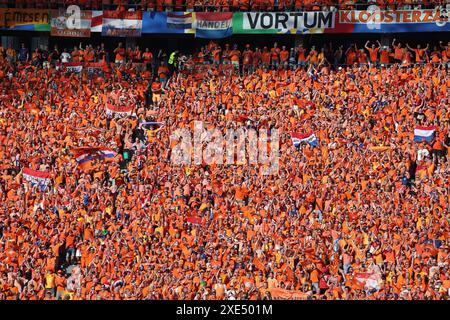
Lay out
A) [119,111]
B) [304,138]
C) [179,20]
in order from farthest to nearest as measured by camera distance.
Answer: [179,20] → [119,111] → [304,138]

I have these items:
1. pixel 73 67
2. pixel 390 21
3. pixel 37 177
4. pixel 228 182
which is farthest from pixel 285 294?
pixel 73 67

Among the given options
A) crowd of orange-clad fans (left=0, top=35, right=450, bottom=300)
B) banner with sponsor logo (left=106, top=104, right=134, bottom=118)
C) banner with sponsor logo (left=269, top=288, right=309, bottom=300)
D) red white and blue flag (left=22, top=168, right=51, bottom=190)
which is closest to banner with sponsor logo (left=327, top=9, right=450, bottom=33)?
crowd of orange-clad fans (left=0, top=35, right=450, bottom=300)

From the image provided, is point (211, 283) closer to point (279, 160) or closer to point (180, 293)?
point (180, 293)

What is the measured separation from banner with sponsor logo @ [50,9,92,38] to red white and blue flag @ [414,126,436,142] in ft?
39.9

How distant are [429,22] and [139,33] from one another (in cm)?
899

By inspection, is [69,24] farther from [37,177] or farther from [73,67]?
[37,177]

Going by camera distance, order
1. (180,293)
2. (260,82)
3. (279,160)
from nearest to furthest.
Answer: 1. (180,293)
2. (279,160)
3. (260,82)

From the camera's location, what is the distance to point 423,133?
101 feet

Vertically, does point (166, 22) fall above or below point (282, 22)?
below

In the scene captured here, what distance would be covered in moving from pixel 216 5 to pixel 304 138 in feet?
27.3

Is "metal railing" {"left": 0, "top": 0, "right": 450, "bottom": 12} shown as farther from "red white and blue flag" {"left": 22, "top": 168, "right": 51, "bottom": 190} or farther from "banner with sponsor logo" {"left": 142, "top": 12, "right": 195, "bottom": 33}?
"red white and blue flag" {"left": 22, "top": 168, "right": 51, "bottom": 190}

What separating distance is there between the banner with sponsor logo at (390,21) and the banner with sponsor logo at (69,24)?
25.0 feet

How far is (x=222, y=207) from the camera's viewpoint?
28.3 metres
